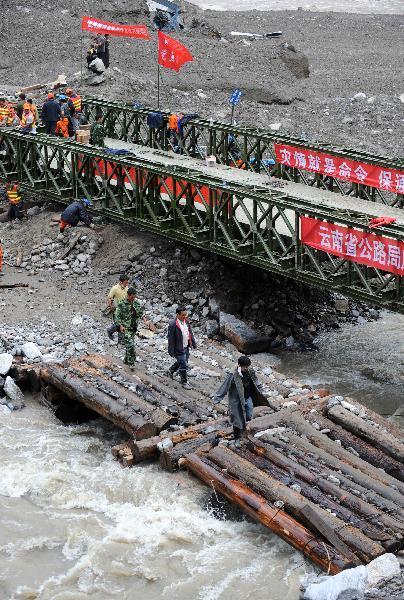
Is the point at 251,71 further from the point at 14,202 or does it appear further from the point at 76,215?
the point at 76,215

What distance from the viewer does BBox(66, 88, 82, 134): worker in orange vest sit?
1019 inches

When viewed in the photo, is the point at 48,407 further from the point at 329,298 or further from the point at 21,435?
the point at 329,298

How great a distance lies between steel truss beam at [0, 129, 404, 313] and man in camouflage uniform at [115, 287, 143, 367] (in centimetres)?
283

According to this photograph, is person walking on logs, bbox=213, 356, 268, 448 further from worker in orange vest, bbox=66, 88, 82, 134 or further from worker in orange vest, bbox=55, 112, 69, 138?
worker in orange vest, bbox=66, 88, 82, 134

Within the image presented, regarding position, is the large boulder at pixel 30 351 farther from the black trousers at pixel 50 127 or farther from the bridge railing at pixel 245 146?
the black trousers at pixel 50 127

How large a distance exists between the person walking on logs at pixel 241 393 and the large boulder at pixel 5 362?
4353 mm

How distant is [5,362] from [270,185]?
7.53 meters

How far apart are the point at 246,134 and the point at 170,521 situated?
11.9 metres

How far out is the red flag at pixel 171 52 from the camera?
26.1m

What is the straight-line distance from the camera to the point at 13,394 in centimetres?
1702

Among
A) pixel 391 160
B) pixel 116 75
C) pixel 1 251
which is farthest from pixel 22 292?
pixel 116 75

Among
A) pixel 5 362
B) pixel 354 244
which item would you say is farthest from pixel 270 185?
pixel 5 362

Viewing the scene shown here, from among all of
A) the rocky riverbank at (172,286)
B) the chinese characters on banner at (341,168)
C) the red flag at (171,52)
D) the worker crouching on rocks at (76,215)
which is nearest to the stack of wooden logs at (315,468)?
the rocky riverbank at (172,286)

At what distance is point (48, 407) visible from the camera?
17031 millimetres
